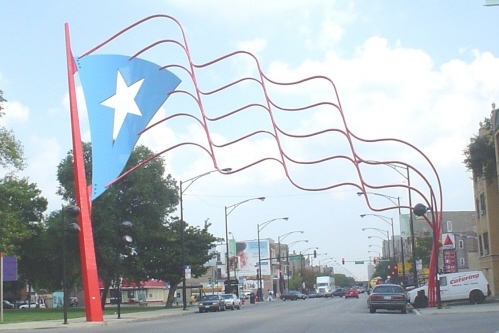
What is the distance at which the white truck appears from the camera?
46.3 metres

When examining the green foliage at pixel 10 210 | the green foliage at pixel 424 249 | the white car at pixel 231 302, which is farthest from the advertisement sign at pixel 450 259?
the green foliage at pixel 424 249

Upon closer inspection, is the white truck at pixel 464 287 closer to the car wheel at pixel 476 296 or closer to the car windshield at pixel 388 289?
the car wheel at pixel 476 296

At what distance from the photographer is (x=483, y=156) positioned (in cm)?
5825

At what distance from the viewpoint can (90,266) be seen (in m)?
37.2

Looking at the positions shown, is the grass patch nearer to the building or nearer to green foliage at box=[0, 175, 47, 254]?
green foliage at box=[0, 175, 47, 254]

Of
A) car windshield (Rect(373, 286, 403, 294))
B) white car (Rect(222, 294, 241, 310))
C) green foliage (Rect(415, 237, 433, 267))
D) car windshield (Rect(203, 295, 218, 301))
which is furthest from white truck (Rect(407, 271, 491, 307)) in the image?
green foliage (Rect(415, 237, 433, 267))

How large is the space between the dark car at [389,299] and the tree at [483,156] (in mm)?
21180

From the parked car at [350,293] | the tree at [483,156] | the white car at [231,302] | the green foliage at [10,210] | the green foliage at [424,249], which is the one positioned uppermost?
the tree at [483,156]

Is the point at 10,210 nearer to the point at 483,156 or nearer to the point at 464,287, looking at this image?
the point at 464,287

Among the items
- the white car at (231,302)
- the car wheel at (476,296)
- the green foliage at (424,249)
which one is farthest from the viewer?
the green foliage at (424,249)

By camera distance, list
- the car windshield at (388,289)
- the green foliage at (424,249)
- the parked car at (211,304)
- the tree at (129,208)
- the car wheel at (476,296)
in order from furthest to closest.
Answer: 1. the green foliage at (424,249)
2. the tree at (129,208)
3. the parked car at (211,304)
4. the car wheel at (476,296)
5. the car windshield at (388,289)

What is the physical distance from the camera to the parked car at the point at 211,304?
57.2 metres

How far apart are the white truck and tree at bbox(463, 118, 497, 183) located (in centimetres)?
1384

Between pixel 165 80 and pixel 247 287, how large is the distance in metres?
116
